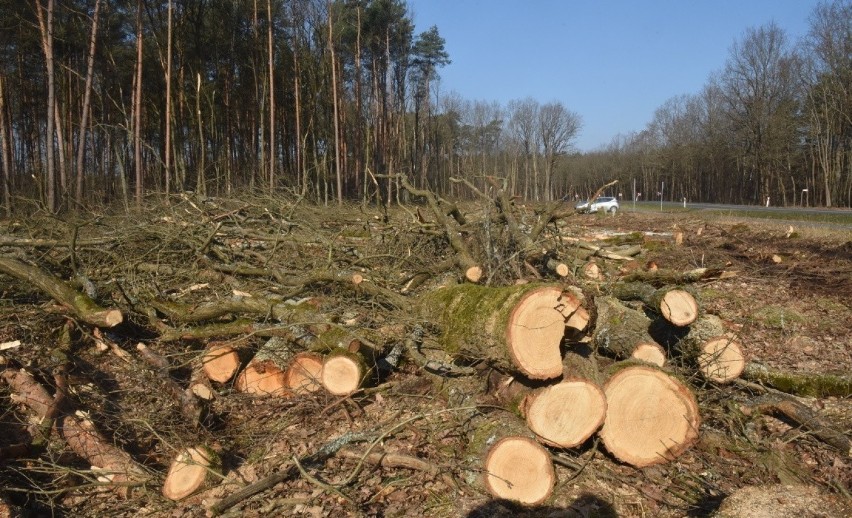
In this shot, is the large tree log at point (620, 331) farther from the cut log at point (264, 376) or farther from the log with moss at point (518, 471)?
the cut log at point (264, 376)

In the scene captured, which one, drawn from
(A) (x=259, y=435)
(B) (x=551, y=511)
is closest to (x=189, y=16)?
(A) (x=259, y=435)

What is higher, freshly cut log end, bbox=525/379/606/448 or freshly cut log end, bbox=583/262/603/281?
freshly cut log end, bbox=583/262/603/281

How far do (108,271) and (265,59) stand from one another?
58.9ft

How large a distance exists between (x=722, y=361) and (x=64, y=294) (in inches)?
214

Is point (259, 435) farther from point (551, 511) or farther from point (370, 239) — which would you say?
point (370, 239)

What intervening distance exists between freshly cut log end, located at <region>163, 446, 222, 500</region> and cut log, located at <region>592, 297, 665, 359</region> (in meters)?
2.50

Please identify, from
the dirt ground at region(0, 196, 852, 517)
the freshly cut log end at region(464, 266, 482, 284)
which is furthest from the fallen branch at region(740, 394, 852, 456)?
the freshly cut log end at region(464, 266, 482, 284)

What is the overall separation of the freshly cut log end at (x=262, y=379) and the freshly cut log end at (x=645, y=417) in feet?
8.22

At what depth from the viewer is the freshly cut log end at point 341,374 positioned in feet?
13.2

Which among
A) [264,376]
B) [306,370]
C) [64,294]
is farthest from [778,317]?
[64,294]

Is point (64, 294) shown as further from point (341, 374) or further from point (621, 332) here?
point (621, 332)

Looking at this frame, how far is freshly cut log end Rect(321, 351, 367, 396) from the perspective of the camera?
4.02 meters

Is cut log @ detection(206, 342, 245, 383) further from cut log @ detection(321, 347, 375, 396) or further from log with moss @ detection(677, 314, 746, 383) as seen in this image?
log with moss @ detection(677, 314, 746, 383)

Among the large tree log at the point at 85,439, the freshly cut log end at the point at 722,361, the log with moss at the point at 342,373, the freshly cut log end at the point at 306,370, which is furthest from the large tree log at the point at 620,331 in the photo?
the large tree log at the point at 85,439
